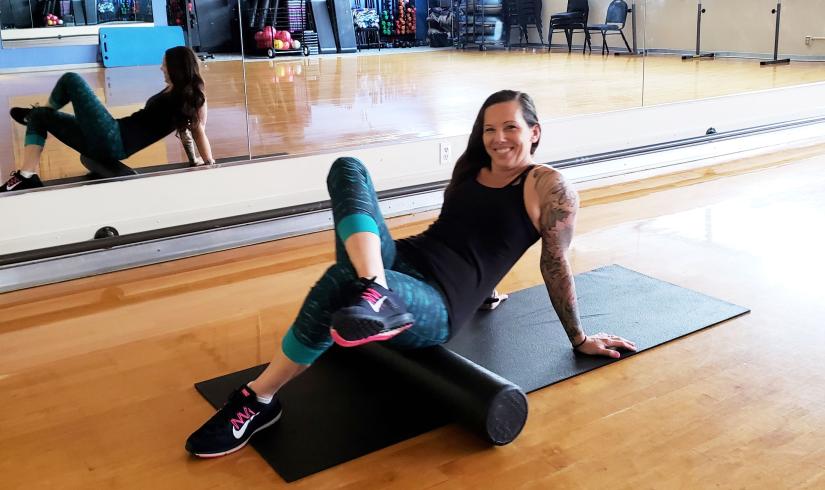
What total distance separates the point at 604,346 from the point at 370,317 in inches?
40.1

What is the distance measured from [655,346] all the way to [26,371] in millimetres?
1990

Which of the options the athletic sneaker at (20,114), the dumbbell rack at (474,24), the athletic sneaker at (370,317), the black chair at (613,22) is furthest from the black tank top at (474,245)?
the black chair at (613,22)

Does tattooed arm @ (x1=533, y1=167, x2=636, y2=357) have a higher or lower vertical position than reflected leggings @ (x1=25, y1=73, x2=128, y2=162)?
lower

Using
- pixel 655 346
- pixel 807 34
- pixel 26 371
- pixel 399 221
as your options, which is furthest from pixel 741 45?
pixel 26 371

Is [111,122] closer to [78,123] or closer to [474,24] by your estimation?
[78,123]

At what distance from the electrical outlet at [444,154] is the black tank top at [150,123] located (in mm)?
1594

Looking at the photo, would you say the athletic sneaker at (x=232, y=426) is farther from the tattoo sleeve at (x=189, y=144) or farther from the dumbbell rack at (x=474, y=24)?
the dumbbell rack at (x=474, y=24)

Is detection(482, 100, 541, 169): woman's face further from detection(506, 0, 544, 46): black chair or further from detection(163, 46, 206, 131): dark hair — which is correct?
detection(506, 0, 544, 46): black chair

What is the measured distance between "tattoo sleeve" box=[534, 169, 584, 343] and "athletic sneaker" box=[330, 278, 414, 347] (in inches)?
21.0

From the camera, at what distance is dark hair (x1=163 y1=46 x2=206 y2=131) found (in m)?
3.61

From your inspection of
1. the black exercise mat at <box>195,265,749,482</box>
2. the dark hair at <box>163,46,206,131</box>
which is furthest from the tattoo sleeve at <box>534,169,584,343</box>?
the dark hair at <box>163,46,206,131</box>

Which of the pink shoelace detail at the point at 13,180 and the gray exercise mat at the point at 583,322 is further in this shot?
the pink shoelace detail at the point at 13,180

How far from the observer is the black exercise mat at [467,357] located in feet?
6.70

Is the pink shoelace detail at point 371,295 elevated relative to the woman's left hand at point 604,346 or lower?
elevated
